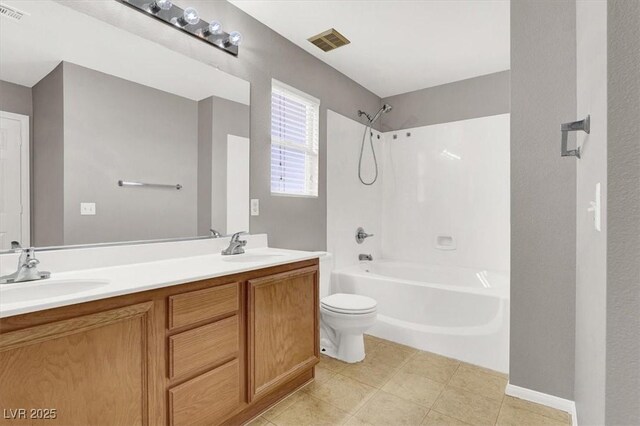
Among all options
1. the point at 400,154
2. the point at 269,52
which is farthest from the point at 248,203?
the point at 400,154

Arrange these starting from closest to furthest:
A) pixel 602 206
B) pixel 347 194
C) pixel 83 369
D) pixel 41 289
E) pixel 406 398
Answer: pixel 602 206 → pixel 83 369 → pixel 41 289 → pixel 406 398 → pixel 347 194

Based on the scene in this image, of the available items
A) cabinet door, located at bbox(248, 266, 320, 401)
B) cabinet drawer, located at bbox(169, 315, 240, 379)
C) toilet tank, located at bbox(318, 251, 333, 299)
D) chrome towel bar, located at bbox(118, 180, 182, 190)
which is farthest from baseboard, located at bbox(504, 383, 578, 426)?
chrome towel bar, located at bbox(118, 180, 182, 190)

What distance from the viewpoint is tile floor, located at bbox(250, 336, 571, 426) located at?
1644mm

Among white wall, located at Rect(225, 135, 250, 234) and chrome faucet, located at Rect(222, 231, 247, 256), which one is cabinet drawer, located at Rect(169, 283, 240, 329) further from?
white wall, located at Rect(225, 135, 250, 234)

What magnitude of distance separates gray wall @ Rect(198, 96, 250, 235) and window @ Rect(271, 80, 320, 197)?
441mm

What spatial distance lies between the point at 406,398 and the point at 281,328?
2.81ft

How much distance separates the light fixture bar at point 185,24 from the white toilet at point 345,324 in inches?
62.4

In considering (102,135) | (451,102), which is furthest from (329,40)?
(102,135)

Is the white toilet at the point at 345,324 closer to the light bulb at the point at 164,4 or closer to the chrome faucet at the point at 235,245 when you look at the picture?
the chrome faucet at the point at 235,245

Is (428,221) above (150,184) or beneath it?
beneath

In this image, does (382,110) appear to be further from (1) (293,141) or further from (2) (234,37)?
(2) (234,37)

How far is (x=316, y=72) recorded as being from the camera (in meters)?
2.83

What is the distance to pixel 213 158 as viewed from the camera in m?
2.00

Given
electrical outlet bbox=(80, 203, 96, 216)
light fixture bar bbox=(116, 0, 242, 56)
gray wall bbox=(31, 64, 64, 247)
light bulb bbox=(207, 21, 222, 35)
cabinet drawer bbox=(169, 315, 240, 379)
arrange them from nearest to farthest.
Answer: cabinet drawer bbox=(169, 315, 240, 379) < gray wall bbox=(31, 64, 64, 247) < electrical outlet bbox=(80, 203, 96, 216) < light fixture bar bbox=(116, 0, 242, 56) < light bulb bbox=(207, 21, 222, 35)
